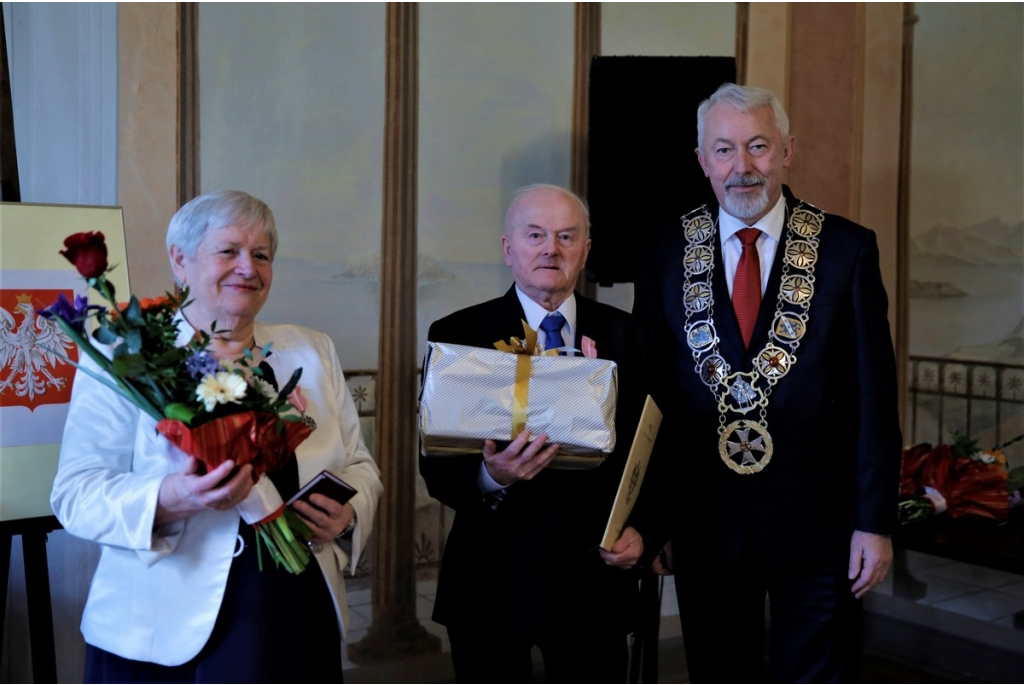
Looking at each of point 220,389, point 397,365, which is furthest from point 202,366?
point 397,365

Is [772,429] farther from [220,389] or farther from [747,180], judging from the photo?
[220,389]

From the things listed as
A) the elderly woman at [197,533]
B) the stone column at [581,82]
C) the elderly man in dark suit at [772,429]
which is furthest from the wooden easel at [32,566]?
the stone column at [581,82]

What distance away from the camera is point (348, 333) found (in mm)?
3547

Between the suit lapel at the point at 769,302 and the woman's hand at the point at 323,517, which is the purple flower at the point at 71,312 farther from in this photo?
the suit lapel at the point at 769,302

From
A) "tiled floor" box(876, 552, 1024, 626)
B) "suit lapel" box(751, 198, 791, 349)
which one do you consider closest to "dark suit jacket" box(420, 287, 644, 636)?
"suit lapel" box(751, 198, 791, 349)

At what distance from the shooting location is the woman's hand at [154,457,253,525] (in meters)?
1.71

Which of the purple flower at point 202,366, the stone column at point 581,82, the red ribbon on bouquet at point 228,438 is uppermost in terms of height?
the stone column at point 581,82

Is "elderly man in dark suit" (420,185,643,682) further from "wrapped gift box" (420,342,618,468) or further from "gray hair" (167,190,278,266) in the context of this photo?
"gray hair" (167,190,278,266)

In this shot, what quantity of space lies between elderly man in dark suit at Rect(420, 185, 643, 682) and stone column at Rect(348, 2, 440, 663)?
130 cm

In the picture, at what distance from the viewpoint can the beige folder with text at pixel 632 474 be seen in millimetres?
2143

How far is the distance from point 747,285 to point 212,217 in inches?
53.6

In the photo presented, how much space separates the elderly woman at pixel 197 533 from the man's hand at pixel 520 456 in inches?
12.6

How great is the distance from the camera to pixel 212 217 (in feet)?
6.42

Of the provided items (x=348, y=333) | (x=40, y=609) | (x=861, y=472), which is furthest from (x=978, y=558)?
(x=40, y=609)
